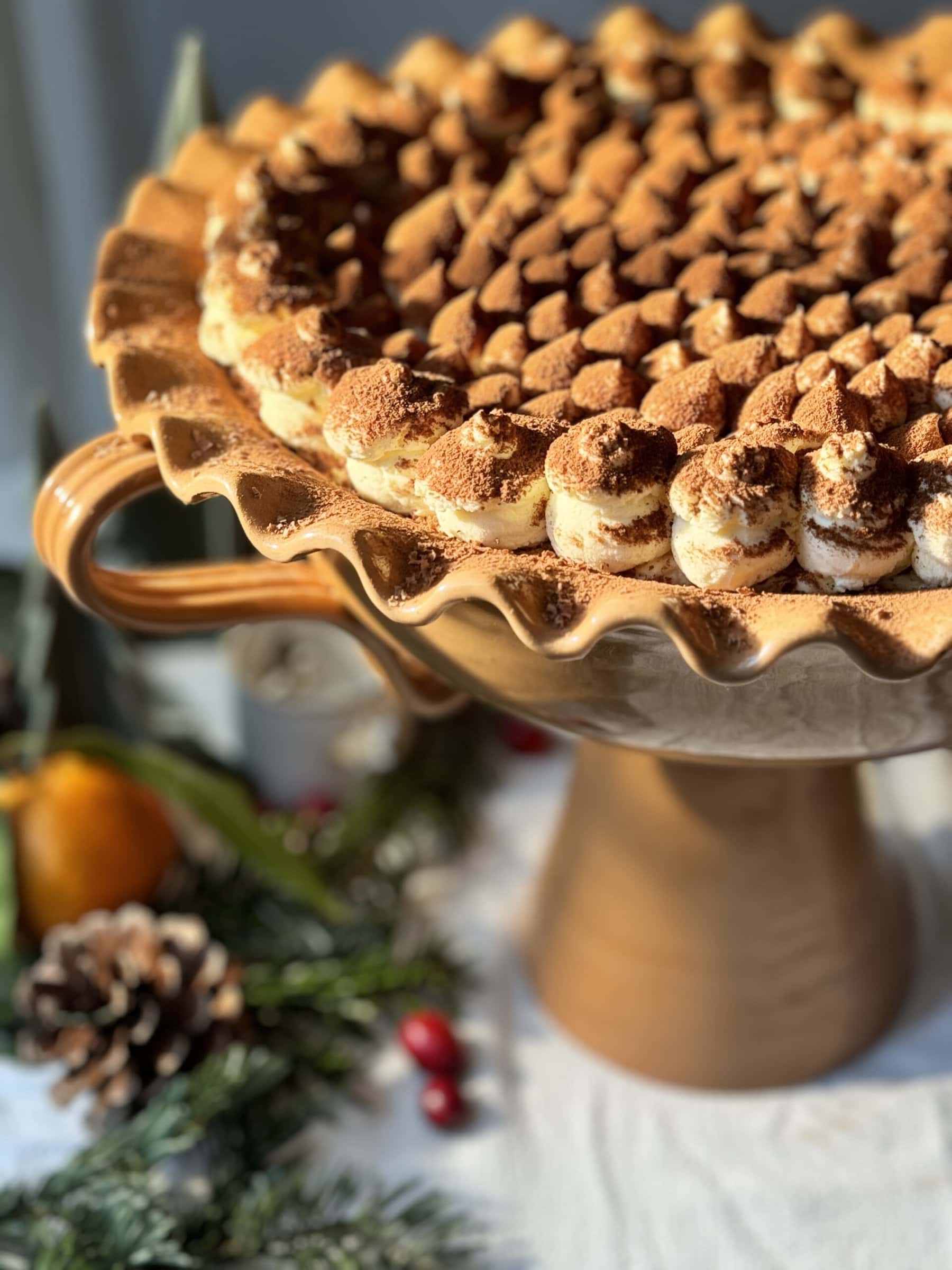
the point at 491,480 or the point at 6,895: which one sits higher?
the point at 491,480

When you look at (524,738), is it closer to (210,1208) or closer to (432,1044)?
(432,1044)

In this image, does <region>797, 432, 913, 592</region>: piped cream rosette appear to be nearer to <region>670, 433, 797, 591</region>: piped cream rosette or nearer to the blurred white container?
<region>670, 433, 797, 591</region>: piped cream rosette

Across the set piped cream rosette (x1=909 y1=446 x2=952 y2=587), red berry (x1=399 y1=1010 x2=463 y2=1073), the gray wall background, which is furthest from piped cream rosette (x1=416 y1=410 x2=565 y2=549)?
the gray wall background

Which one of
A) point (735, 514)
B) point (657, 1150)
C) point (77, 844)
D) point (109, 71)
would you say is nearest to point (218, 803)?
point (77, 844)

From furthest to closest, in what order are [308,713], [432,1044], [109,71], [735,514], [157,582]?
[109,71], [308,713], [432,1044], [157,582], [735,514]

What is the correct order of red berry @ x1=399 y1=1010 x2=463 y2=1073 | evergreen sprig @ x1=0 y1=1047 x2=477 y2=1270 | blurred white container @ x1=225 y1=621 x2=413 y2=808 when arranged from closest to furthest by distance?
evergreen sprig @ x1=0 y1=1047 x2=477 y2=1270
red berry @ x1=399 y1=1010 x2=463 y2=1073
blurred white container @ x1=225 y1=621 x2=413 y2=808

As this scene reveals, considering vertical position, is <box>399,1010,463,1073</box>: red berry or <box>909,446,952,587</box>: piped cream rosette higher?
<box>909,446,952,587</box>: piped cream rosette
